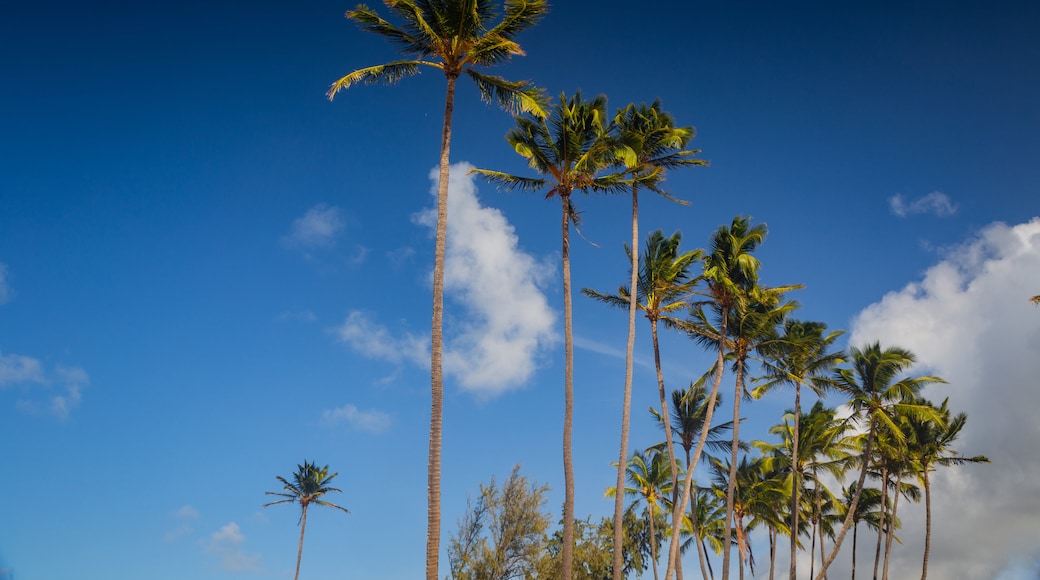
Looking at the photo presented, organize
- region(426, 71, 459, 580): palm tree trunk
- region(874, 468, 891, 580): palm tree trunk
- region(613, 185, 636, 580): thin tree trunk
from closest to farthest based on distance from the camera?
region(426, 71, 459, 580): palm tree trunk
region(613, 185, 636, 580): thin tree trunk
region(874, 468, 891, 580): palm tree trunk

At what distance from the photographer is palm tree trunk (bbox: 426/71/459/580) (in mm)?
17953

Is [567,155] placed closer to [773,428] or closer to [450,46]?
[450,46]

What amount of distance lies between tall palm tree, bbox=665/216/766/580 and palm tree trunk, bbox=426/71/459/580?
1728cm

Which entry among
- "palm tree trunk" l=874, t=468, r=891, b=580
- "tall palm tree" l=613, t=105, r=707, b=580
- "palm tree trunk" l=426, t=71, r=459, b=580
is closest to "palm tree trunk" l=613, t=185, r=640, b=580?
"tall palm tree" l=613, t=105, r=707, b=580

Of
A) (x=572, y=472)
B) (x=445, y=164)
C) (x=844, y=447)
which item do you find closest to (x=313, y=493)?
(x=844, y=447)

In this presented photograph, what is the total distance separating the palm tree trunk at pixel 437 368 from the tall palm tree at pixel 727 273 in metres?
17.3

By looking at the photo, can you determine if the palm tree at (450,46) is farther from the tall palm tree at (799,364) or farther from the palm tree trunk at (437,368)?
the tall palm tree at (799,364)

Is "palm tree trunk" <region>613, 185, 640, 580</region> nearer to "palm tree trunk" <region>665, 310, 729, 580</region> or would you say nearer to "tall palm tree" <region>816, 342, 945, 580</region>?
"palm tree trunk" <region>665, 310, 729, 580</region>

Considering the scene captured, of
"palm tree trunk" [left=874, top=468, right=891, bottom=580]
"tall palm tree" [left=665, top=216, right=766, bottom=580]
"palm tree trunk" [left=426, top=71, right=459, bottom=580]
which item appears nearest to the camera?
"palm tree trunk" [left=426, top=71, right=459, bottom=580]

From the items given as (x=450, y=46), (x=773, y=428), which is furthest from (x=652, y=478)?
(x=450, y=46)

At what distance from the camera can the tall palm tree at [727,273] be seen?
1411 inches

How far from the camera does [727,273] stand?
3766 centimetres

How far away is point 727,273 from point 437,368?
22287 mm

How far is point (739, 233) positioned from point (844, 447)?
24.9m
